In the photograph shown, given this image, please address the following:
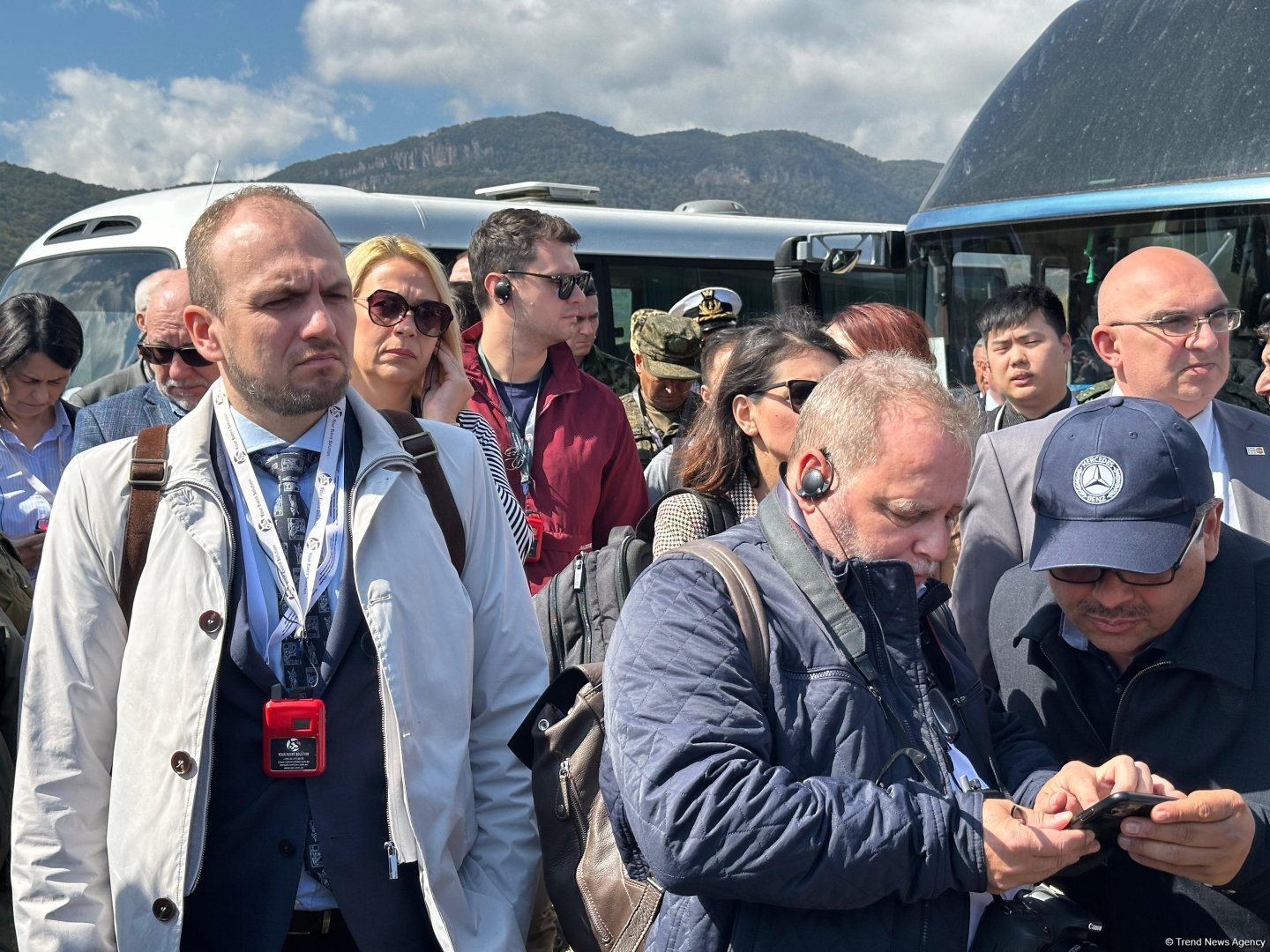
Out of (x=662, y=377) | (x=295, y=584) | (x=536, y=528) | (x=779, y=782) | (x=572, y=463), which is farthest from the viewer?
(x=662, y=377)

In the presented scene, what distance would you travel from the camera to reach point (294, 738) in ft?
7.19

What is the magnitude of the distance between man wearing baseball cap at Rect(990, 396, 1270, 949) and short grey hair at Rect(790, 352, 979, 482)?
0.33 meters

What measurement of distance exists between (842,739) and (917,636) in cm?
27

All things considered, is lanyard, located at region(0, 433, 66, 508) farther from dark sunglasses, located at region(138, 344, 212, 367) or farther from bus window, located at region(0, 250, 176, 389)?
bus window, located at region(0, 250, 176, 389)

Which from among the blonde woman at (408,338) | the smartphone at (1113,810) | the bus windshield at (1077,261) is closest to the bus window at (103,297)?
the blonde woman at (408,338)

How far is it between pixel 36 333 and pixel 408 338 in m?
2.25

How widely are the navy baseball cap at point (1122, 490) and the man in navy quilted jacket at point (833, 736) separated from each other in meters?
0.28

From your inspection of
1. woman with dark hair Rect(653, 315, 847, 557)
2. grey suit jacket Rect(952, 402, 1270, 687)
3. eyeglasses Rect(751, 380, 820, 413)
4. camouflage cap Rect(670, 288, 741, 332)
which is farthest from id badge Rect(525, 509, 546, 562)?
camouflage cap Rect(670, 288, 741, 332)

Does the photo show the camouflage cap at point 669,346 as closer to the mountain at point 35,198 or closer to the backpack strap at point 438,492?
the backpack strap at point 438,492

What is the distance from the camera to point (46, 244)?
9.77 meters

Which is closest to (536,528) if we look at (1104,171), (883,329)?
(883,329)

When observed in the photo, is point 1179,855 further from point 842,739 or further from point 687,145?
point 687,145

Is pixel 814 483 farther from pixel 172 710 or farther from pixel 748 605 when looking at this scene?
pixel 172 710

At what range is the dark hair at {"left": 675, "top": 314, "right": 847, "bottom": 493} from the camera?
11.1 feet
